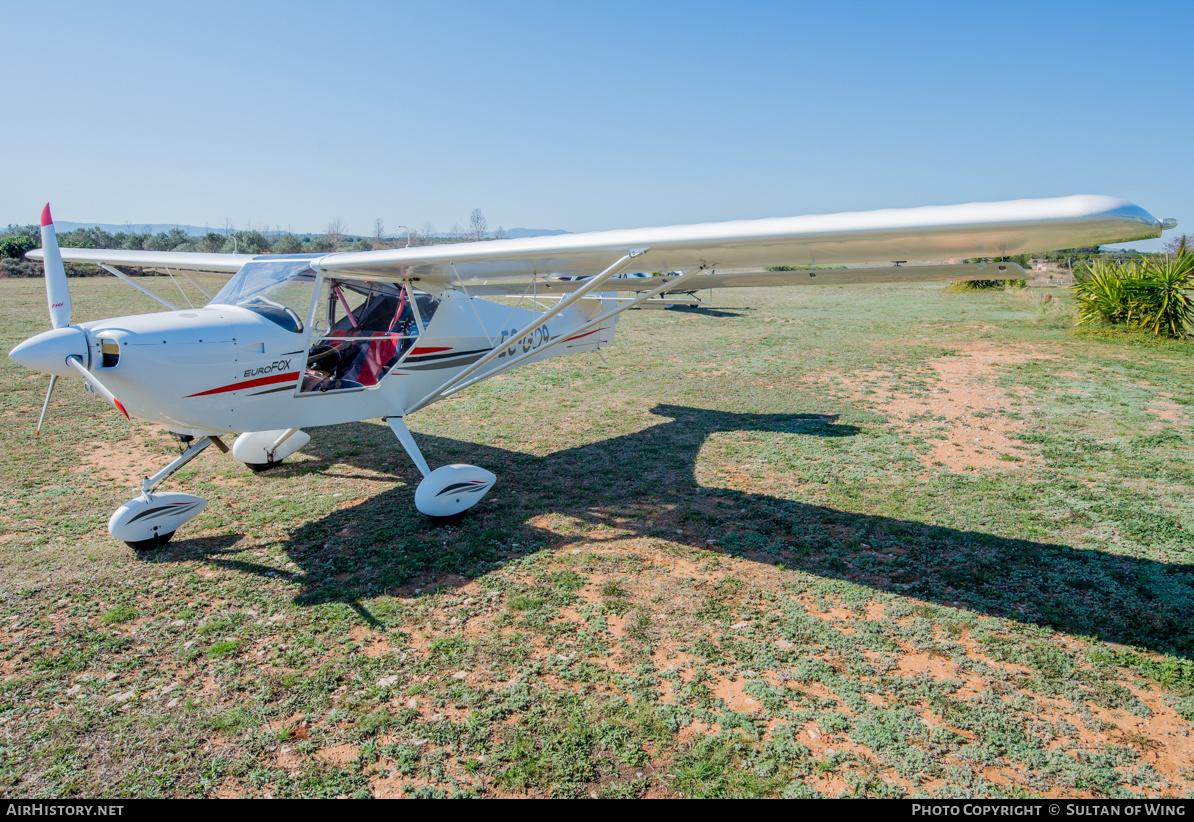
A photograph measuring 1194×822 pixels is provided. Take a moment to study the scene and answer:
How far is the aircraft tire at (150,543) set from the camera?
15.6ft

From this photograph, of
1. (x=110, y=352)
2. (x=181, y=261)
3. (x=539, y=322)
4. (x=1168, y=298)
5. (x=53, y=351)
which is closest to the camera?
(x=53, y=351)

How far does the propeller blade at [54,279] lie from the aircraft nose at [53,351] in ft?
1.99

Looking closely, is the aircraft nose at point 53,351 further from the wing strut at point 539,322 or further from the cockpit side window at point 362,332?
the wing strut at point 539,322

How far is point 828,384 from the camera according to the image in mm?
10555

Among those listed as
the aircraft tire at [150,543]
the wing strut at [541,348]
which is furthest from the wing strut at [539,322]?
the aircraft tire at [150,543]

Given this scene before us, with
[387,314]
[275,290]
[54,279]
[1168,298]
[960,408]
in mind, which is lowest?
[960,408]

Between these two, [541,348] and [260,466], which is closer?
[260,466]

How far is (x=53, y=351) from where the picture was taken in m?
3.94

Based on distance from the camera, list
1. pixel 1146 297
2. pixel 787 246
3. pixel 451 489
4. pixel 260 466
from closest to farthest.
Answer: pixel 787 246, pixel 451 489, pixel 260 466, pixel 1146 297

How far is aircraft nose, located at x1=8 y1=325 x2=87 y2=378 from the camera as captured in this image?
3.93m

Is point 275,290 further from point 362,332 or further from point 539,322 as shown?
point 539,322

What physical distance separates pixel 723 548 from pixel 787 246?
7.41 ft

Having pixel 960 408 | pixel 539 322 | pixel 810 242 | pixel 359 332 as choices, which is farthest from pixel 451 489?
pixel 960 408
